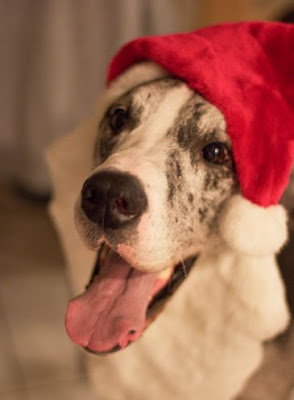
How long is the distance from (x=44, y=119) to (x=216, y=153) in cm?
111

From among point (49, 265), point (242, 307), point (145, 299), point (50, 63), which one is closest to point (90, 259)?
point (145, 299)

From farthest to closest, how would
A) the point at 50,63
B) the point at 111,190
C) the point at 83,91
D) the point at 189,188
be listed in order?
the point at 83,91 → the point at 50,63 → the point at 189,188 → the point at 111,190

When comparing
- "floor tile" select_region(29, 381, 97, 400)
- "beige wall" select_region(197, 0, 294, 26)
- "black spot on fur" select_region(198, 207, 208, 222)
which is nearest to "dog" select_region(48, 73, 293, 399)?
"black spot on fur" select_region(198, 207, 208, 222)

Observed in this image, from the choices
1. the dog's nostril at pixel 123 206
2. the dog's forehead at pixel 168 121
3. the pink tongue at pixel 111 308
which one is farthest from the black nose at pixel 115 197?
the pink tongue at pixel 111 308

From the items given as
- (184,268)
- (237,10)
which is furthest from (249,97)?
(237,10)

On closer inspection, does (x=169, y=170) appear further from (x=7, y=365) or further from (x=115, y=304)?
(x=7, y=365)

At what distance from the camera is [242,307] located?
1.07 m

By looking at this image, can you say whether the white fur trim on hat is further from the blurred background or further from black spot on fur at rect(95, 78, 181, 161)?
the blurred background

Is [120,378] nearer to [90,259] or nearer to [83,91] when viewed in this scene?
Result: [90,259]

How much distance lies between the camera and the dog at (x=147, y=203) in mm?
814

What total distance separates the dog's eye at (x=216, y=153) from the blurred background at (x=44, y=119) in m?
0.83

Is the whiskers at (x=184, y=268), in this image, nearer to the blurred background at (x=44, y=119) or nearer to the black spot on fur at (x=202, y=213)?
the black spot on fur at (x=202, y=213)

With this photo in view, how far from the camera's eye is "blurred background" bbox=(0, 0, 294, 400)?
153cm

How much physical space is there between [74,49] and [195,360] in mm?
1180
